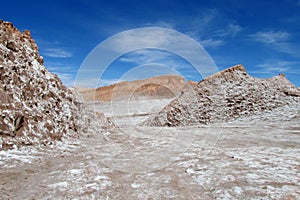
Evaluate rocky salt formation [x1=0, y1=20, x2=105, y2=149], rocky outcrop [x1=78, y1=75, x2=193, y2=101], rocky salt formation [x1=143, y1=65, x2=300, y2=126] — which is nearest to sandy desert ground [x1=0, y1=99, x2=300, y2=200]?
rocky salt formation [x1=0, y1=20, x2=105, y2=149]

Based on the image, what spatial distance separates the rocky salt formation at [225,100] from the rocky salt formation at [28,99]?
8571 millimetres

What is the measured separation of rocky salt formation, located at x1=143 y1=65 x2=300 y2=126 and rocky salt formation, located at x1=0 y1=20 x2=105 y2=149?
857cm

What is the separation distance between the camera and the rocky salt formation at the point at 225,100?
51.6ft

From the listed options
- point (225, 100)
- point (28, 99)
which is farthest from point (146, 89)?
point (28, 99)

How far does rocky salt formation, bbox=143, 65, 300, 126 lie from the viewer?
15.7m

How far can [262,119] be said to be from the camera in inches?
557

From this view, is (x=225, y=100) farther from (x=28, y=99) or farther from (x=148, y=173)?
(x=28, y=99)

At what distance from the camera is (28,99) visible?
6.75 metres

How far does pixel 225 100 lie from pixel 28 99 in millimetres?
13687

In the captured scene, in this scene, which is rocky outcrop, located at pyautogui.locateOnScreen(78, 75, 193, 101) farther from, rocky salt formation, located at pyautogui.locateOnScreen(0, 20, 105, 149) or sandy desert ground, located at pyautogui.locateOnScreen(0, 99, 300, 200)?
sandy desert ground, located at pyautogui.locateOnScreen(0, 99, 300, 200)

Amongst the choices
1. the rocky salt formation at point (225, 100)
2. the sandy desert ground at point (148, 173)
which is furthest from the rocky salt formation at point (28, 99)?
the rocky salt formation at point (225, 100)

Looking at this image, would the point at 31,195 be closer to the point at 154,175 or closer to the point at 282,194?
the point at 154,175

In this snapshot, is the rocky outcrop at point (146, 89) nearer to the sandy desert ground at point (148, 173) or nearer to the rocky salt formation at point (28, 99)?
the rocky salt formation at point (28, 99)

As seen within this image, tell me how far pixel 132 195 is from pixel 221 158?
292cm
